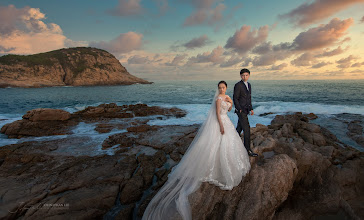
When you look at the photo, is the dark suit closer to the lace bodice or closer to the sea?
the lace bodice

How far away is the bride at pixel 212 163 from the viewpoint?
Result: 3842 millimetres

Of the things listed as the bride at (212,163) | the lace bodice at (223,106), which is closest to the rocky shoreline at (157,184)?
the bride at (212,163)

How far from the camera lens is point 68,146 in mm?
8625

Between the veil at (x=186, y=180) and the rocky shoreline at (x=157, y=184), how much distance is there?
26 centimetres

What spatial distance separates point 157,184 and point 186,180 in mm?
1584

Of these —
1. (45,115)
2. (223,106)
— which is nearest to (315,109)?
(223,106)

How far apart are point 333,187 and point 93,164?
792 cm

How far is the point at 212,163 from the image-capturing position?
4.28 m

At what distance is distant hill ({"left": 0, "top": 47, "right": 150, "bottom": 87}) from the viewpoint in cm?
8362

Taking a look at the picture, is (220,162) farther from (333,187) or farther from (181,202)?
(333,187)

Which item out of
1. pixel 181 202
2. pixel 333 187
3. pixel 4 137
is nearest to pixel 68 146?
pixel 4 137

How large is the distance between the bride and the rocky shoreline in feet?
0.79

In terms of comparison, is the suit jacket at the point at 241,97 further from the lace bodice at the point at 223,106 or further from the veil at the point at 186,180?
the veil at the point at 186,180

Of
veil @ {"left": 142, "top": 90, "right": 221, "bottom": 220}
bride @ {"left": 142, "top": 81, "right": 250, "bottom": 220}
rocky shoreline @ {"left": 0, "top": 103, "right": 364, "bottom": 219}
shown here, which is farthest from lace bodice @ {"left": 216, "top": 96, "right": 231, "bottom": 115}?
rocky shoreline @ {"left": 0, "top": 103, "right": 364, "bottom": 219}
